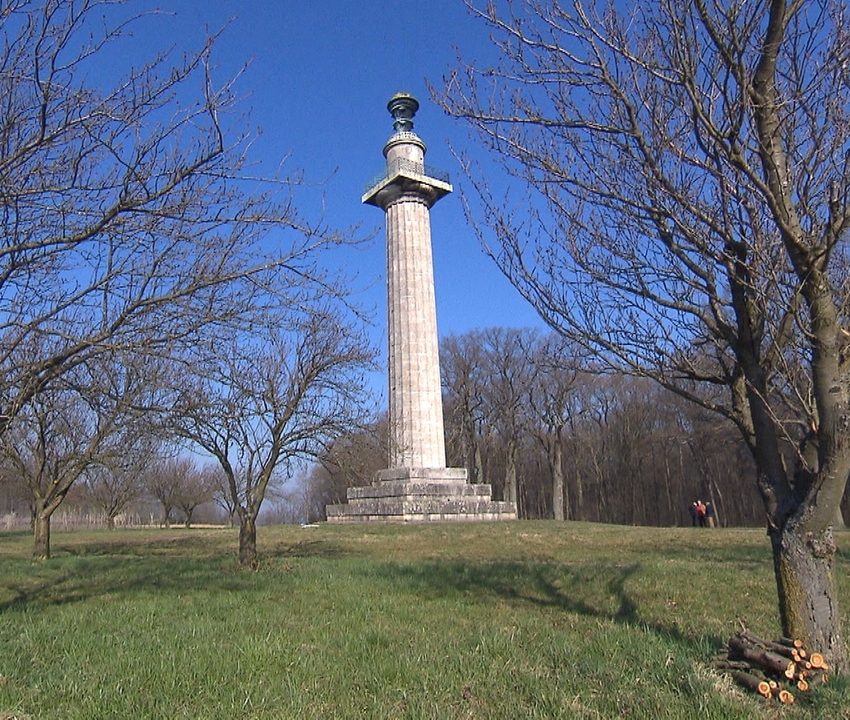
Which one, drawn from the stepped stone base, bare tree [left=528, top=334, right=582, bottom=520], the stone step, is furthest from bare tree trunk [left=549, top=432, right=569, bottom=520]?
the stepped stone base

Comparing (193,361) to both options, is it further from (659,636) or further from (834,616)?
(834,616)

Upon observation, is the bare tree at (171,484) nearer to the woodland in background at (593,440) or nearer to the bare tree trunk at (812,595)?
the woodland in background at (593,440)

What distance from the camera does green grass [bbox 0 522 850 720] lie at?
3.84 metres

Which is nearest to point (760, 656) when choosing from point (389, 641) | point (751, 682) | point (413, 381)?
point (751, 682)

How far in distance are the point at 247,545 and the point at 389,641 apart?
7.53 m

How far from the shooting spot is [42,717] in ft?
12.1

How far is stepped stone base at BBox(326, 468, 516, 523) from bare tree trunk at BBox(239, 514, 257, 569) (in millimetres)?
12825

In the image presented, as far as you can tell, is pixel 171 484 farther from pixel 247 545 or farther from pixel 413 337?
pixel 247 545

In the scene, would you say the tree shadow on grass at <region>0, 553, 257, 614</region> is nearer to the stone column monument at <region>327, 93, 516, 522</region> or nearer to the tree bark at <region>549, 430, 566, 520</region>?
the stone column monument at <region>327, 93, 516, 522</region>

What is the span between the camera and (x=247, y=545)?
12305 millimetres

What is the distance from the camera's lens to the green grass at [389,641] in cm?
384

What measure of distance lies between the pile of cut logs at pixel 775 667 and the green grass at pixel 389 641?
0.12 meters

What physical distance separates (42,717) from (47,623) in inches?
129

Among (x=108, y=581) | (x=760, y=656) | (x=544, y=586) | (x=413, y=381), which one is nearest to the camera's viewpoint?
(x=760, y=656)
